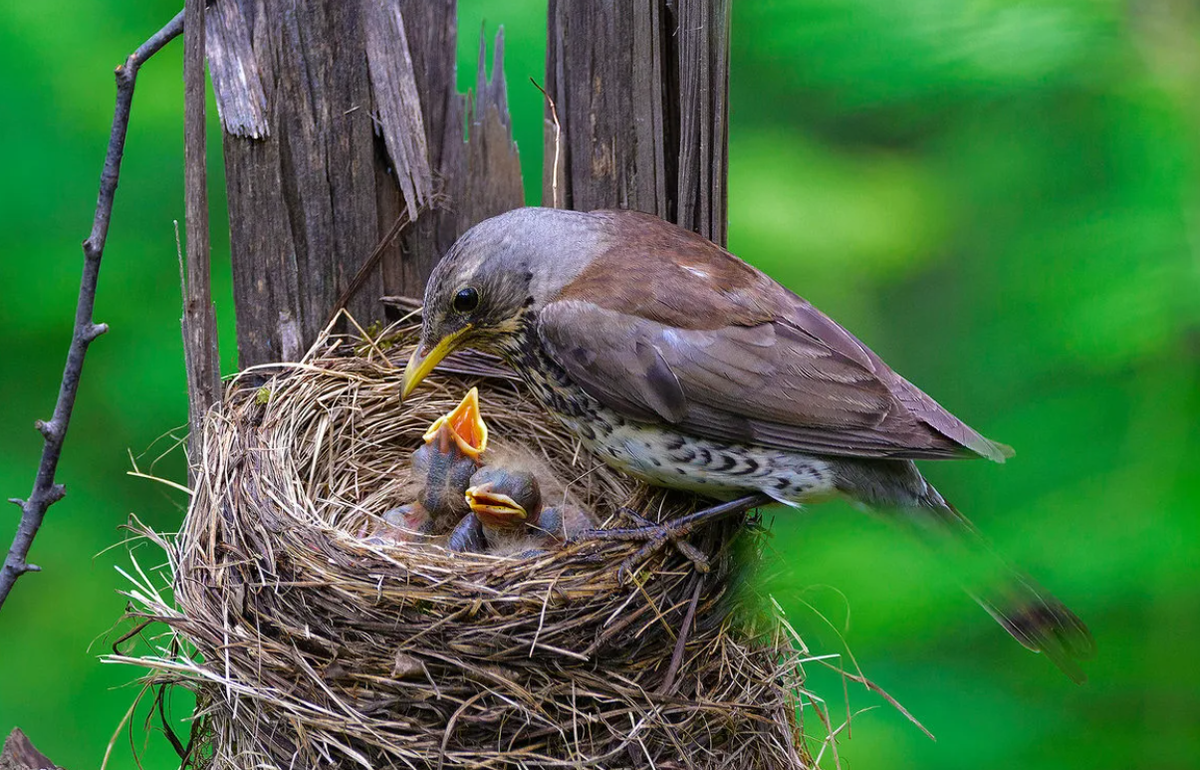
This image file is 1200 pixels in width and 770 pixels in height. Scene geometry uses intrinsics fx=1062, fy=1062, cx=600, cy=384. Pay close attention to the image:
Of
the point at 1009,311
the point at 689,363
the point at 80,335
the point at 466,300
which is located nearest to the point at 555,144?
the point at 466,300

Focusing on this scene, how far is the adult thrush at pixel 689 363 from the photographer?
2.53 metres

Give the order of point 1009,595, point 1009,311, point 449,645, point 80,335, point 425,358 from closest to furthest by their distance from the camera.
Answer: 1. point 1009,311
2. point 1009,595
3. point 80,335
4. point 449,645
5. point 425,358

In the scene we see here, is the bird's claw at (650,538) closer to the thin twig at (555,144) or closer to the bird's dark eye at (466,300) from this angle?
the bird's dark eye at (466,300)

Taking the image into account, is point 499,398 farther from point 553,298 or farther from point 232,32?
point 232,32

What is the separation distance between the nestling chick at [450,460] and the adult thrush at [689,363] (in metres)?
0.41

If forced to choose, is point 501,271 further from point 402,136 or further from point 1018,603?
point 1018,603

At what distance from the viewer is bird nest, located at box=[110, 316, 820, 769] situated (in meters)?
2.37

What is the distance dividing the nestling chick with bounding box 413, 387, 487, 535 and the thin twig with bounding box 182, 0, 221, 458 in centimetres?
68

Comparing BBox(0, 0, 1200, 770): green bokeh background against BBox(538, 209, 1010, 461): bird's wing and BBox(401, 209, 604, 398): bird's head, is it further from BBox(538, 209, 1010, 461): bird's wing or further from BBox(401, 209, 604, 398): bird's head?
BBox(401, 209, 604, 398): bird's head

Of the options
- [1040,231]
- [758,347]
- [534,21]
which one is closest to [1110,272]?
[1040,231]

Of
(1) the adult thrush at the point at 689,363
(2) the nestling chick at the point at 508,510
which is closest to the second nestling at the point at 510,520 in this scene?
(2) the nestling chick at the point at 508,510

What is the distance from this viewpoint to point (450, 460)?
3.19 meters

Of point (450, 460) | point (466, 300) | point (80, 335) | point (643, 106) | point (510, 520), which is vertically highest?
point (643, 106)

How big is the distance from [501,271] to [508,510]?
694 millimetres
